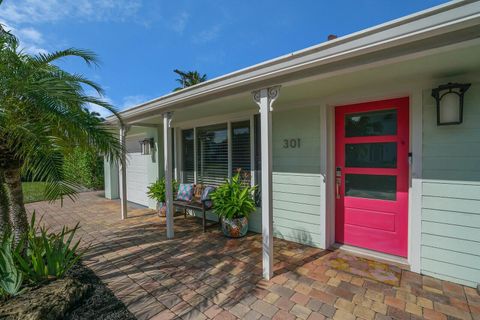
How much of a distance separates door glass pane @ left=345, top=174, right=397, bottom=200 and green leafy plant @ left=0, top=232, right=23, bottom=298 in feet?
12.8

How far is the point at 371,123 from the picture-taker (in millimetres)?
3158

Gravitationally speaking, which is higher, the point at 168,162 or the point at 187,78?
the point at 187,78

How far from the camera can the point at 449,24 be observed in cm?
151

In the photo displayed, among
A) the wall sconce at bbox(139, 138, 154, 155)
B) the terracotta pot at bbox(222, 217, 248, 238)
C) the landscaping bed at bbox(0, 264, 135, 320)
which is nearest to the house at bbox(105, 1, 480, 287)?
the terracotta pot at bbox(222, 217, 248, 238)

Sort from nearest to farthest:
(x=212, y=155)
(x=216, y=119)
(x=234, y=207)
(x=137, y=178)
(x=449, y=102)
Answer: (x=449, y=102), (x=234, y=207), (x=216, y=119), (x=212, y=155), (x=137, y=178)

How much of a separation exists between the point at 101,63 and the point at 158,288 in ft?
10.0

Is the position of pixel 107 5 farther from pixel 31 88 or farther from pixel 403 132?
pixel 403 132

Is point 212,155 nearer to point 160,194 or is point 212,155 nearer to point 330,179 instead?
point 160,194

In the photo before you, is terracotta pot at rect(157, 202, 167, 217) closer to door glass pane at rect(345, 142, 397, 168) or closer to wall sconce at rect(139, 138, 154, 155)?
wall sconce at rect(139, 138, 154, 155)

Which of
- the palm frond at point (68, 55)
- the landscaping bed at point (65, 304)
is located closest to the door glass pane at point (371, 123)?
the landscaping bed at point (65, 304)

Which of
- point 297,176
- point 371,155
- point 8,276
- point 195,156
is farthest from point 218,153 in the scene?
point 8,276

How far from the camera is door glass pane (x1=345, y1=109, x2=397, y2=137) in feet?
9.86

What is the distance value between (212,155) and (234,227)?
1815 mm

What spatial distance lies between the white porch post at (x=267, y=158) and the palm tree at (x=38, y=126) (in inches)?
70.1
